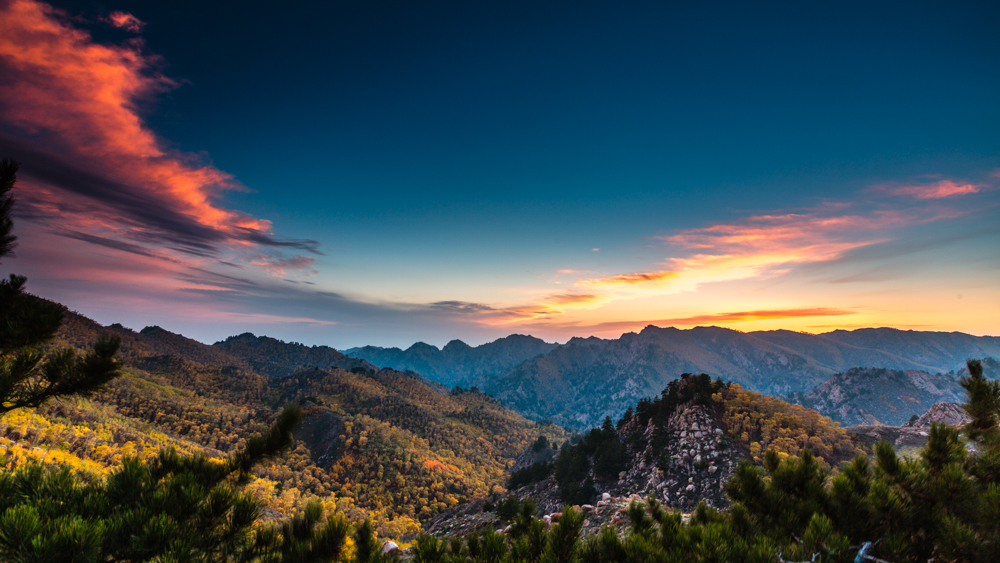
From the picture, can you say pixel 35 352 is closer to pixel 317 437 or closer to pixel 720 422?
pixel 720 422

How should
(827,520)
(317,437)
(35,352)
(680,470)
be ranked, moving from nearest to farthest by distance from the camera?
(827,520) < (35,352) < (680,470) < (317,437)

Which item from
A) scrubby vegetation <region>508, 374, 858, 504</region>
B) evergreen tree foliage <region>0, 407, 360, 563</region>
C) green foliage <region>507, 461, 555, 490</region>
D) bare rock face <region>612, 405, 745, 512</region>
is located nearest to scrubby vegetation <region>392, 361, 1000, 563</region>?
evergreen tree foliage <region>0, 407, 360, 563</region>

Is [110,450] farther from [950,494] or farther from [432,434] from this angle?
[432,434]

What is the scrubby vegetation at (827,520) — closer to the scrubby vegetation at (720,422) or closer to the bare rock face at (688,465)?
the bare rock face at (688,465)

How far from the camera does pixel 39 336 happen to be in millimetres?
5785

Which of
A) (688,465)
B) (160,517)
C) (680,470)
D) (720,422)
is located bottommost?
(680,470)

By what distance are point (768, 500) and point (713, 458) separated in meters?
41.5

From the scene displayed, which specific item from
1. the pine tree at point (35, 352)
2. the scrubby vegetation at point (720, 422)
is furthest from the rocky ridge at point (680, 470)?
the pine tree at point (35, 352)

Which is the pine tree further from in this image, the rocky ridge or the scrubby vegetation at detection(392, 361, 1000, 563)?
the rocky ridge

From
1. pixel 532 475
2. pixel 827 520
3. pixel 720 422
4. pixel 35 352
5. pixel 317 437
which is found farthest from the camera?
pixel 317 437

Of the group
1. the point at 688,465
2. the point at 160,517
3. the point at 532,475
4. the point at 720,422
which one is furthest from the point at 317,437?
the point at 160,517

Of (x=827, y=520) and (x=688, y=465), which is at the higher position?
Answer: (x=827, y=520)

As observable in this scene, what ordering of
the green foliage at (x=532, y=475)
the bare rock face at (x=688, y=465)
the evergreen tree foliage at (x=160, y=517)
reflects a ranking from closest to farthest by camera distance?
the evergreen tree foliage at (x=160, y=517)
the bare rock face at (x=688, y=465)
the green foliage at (x=532, y=475)

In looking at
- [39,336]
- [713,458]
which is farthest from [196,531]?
[713,458]
